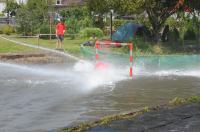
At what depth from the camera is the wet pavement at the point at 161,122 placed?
1017cm

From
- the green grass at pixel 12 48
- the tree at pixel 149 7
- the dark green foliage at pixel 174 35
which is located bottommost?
the green grass at pixel 12 48

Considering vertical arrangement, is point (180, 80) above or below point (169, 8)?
below

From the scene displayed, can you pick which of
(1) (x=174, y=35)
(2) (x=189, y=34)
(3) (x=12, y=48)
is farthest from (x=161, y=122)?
(2) (x=189, y=34)

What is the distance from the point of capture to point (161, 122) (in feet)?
35.7

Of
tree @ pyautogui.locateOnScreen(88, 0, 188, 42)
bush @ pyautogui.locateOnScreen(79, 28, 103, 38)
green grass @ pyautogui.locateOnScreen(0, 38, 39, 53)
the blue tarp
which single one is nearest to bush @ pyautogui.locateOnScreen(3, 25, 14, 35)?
bush @ pyautogui.locateOnScreen(79, 28, 103, 38)

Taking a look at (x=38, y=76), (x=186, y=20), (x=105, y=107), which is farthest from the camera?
(x=186, y=20)

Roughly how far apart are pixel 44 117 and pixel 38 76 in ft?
30.1

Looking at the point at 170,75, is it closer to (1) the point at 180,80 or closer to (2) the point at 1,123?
(1) the point at 180,80

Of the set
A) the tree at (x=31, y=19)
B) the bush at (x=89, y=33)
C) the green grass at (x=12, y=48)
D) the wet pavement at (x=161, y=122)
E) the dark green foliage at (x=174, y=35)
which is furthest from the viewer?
the tree at (x=31, y=19)

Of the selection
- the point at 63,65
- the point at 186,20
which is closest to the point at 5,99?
the point at 63,65

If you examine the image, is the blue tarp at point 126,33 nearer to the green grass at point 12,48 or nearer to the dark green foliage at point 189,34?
the dark green foliage at point 189,34

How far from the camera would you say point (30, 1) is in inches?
2031

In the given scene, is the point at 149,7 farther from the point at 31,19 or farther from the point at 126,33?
the point at 31,19

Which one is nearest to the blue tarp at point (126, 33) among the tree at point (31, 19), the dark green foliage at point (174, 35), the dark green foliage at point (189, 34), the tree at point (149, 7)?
the tree at point (149, 7)
